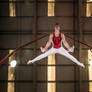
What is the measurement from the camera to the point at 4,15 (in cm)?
629

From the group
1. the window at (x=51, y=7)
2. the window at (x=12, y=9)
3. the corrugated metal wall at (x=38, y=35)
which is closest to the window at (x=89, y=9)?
the corrugated metal wall at (x=38, y=35)

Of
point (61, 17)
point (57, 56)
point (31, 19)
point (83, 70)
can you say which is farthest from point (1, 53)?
point (83, 70)

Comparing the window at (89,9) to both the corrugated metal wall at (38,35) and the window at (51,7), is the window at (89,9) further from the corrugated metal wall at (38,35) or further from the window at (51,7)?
the window at (51,7)

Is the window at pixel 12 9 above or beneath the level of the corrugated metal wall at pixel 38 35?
above

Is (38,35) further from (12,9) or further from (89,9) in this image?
(89,9)

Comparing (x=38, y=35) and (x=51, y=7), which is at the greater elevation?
(x=51, y=7)

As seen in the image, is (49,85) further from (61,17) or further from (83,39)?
(61,17)

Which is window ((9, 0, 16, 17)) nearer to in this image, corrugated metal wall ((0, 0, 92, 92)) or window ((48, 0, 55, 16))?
corrugated metal wall ((0, 0, 92, 92))

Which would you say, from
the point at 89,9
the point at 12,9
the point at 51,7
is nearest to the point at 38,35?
the point at 51,7

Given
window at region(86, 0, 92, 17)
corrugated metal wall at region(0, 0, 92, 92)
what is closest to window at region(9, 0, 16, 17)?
corrugated metal wall at region(0, 0, 92, 92)

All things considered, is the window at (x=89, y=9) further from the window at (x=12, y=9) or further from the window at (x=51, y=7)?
the window at (x=12, y=9)

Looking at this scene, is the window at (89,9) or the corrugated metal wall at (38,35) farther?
the window at (89,9)

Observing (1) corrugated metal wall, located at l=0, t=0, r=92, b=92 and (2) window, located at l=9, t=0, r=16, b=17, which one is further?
(2) window, located at l=9, t=0, r=16, b=17

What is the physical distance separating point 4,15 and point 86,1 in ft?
13.1
